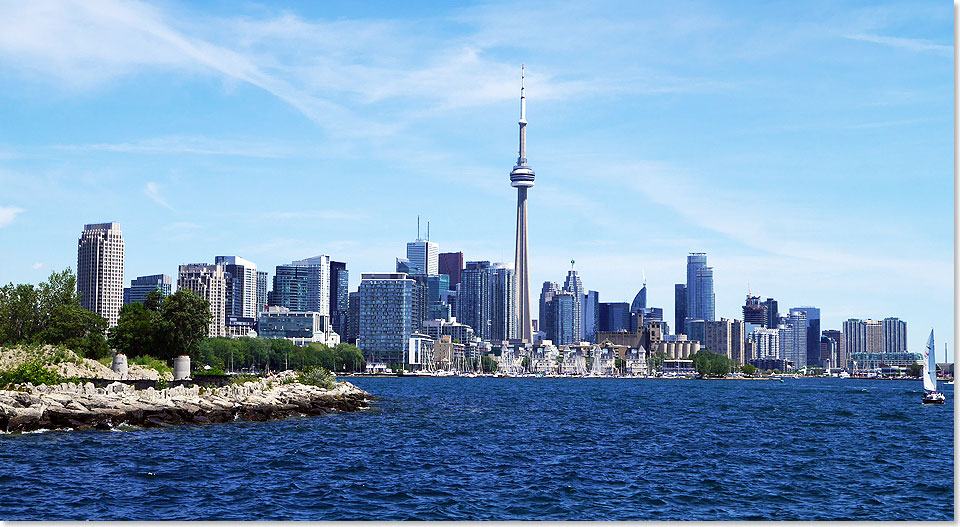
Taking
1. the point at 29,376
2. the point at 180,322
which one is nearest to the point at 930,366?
the point at 180,322

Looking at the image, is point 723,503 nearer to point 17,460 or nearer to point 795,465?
point 795,465

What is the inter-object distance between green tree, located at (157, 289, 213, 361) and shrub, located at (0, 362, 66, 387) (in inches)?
903

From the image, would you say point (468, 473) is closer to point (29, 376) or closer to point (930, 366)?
point (29, 376)

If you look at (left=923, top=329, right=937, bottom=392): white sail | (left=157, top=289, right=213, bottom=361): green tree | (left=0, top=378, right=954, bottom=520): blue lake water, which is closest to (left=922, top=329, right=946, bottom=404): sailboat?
(left=923, top=329, right=937, bottom=392): white sail

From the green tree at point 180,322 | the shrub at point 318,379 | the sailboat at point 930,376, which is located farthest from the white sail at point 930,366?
the green tree at point 180,322

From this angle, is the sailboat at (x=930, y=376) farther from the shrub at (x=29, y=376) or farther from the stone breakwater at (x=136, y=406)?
the shrub at (x=29, y=376)

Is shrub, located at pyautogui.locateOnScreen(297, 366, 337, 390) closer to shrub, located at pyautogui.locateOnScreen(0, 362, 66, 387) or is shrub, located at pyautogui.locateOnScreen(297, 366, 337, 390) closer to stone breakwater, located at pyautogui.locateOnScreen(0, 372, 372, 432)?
stone breakwater, located at pyautogui.locateOnScreen(0, 372, 372, 432)

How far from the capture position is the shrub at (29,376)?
58656 millimetres

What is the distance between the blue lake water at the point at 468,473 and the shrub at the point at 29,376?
34.8 feet

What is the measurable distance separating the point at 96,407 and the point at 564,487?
3090 cm

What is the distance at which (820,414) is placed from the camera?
297 feet

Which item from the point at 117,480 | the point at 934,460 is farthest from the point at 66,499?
the point at 934,460

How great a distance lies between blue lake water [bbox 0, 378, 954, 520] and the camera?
31.0 meters

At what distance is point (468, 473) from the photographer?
1569 inches
